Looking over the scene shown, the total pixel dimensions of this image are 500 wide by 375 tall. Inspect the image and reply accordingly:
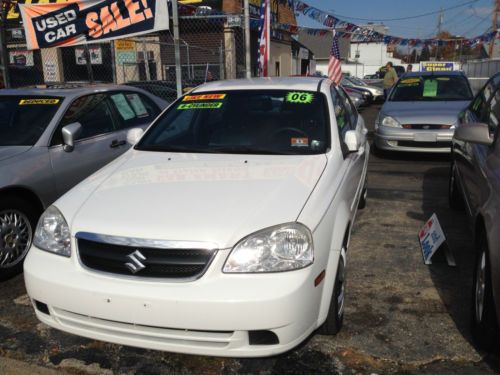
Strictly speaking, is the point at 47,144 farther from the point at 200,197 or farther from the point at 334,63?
the point at 334,63

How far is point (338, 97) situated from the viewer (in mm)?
4461

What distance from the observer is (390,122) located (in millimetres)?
8297

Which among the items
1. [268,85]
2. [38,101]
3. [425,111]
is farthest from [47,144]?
[425,111]

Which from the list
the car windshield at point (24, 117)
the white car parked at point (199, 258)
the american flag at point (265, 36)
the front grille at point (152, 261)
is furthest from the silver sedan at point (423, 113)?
the front grille at point (152, 261)

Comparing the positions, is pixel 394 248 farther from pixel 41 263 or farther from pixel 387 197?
pixel 41 263

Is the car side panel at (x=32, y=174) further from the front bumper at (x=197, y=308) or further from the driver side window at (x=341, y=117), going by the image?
the driver side window at (x=341, y=117)

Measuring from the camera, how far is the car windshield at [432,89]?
9.22 metres

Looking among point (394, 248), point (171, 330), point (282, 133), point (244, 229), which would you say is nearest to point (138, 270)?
point (171, 330)

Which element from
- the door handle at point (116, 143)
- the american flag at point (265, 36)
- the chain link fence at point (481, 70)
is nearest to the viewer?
the door handle at point (116, 143)

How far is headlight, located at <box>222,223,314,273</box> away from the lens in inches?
91.2

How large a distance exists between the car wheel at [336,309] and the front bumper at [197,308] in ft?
1.05

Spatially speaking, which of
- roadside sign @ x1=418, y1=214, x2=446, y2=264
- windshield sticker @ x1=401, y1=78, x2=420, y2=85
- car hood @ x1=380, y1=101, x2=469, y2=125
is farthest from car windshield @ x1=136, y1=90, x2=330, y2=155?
windshield sticker @ x1=401, y1=78, x2=420, y2=85

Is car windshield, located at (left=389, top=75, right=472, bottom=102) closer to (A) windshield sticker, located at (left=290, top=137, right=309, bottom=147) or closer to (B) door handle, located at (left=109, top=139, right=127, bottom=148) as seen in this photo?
(B) door handle, located at (left=109, top=139, right=127, bottom=148)

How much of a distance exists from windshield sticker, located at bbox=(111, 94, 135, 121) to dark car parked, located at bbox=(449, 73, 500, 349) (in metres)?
3.47
